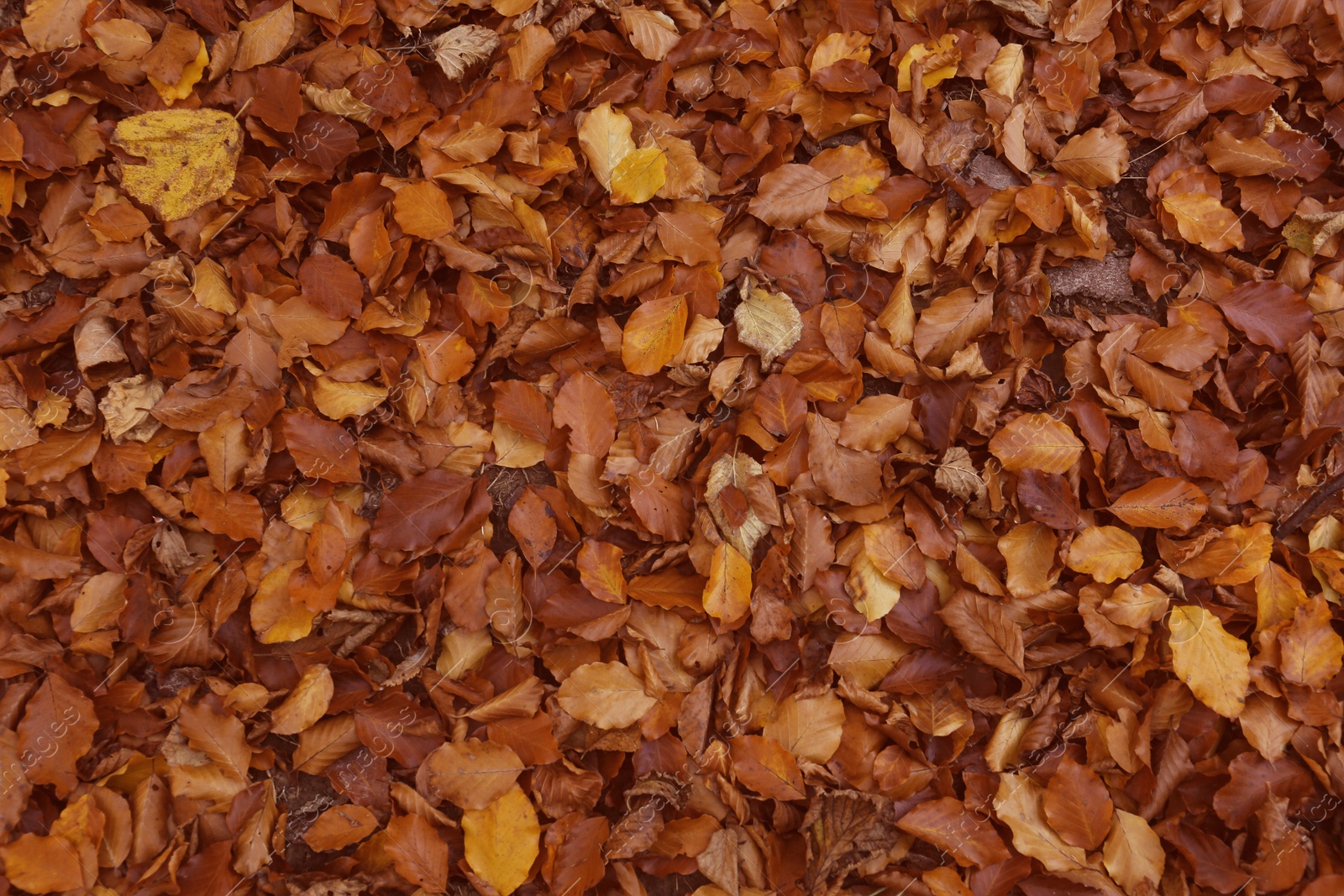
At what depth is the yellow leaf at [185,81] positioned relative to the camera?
1687 millimetres

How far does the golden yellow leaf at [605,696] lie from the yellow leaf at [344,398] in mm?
661

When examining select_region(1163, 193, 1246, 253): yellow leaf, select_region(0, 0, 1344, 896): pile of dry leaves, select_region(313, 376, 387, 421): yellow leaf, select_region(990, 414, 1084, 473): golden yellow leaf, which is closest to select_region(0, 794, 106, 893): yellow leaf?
select_region(0, 0, 1344, 896): pile of dry leaves

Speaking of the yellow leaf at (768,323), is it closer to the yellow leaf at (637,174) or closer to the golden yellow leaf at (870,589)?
the yellow leaf at (637,174)

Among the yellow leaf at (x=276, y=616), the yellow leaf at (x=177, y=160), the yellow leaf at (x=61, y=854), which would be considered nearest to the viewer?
the yellow leaf at (x=61, y=854)

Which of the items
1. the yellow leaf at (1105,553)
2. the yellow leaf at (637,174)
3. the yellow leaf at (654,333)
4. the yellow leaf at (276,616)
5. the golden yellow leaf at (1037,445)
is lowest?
the yellow leaf at (276,616)

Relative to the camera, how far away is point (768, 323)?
1.65 meters

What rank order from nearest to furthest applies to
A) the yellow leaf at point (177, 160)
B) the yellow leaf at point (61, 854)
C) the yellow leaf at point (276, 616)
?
the yellow leaf at point (61, 854), the yellow leaf at point (276, 616), the yellow leaf at point (177, 160)

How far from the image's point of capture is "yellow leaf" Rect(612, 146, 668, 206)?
167 cm

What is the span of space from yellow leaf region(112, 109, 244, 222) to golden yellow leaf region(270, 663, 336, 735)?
38.1 inches

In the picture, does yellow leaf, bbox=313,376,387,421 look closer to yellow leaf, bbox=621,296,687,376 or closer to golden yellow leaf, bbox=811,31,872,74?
yellow leaf, bbox=621,296,687,376

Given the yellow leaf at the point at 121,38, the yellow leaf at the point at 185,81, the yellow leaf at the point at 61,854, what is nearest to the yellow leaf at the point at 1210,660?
the yellow leaf at the point at 61,854

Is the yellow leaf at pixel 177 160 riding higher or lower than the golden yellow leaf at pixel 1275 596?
higher

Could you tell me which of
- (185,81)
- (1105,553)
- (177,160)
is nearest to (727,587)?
(1105,553)

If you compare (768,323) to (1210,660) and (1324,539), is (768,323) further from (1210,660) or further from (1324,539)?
(1324,539)
